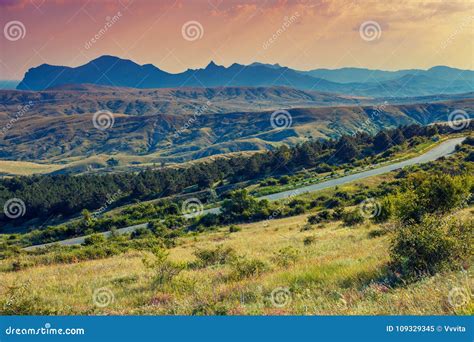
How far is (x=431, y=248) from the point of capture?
9.57 m

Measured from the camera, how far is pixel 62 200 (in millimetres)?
86312

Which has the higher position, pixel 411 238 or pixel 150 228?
pixel 411 238

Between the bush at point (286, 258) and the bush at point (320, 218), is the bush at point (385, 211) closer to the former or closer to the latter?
the bush at point (320, 218)

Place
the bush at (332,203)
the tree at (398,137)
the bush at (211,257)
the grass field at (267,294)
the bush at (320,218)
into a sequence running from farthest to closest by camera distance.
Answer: the tree at (398,137) → the bush at (332,203) → the bush at (320,218) → the bush at (211,257) → the grass field at (267,294)

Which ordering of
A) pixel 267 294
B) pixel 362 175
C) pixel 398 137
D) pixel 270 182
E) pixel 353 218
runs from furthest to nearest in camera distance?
1. pixel 398 137
2. pixel 270 182
3. pixel 362 175
4. pixel 353 218
5. pixel 267 294

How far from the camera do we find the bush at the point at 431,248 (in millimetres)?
9539

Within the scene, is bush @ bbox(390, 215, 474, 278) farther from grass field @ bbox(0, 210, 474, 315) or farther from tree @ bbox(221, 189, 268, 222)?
tree @ bbox(221, 189, 268, 222)

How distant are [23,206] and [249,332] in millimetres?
87315

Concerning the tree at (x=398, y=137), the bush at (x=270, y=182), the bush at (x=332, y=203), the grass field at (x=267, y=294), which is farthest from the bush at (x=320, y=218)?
the tree at (x=398, y=137)

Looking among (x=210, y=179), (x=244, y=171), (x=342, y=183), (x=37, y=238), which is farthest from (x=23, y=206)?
(x=342, y=183)

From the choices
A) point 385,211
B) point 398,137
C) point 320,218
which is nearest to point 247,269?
point 385,211

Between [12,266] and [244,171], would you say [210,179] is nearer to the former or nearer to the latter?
[244,171]

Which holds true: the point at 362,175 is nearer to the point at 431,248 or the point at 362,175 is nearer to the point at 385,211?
the point at 385,211

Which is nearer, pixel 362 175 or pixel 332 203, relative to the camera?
pixel 332 203
